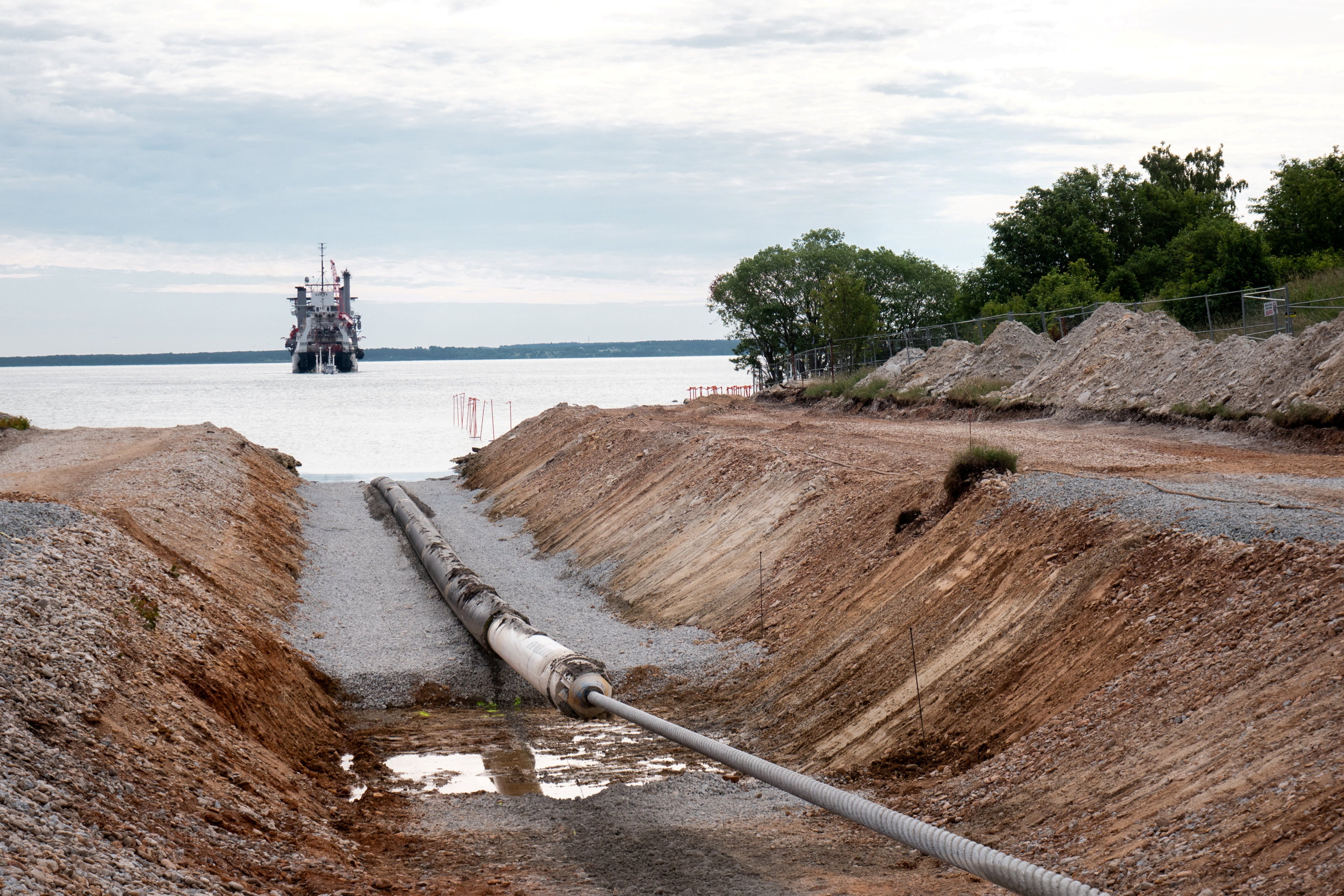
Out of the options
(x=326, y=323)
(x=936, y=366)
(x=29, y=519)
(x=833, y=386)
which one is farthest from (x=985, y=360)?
(x=326, y=323)

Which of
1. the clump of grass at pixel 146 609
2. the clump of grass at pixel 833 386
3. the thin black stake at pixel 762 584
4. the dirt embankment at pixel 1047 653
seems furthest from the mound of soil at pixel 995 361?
the clump of grass at pixel 146 609

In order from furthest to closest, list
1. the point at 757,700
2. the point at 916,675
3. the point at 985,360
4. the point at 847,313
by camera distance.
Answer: the point at 847,313 → the point at 985,360 → the point at 757,700 → the point at 916,675

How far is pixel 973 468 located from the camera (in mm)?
15375

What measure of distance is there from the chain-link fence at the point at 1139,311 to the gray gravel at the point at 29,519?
27.6 meters

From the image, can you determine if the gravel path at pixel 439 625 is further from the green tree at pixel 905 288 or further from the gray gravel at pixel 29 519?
the green tree at pixel 905 288

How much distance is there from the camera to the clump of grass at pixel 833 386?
51.1 m

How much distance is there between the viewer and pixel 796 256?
96.8m

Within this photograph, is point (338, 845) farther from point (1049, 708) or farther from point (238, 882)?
point (1049, 708)

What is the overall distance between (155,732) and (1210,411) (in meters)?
24.5

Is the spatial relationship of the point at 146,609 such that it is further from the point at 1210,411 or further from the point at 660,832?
the point at 1210,411

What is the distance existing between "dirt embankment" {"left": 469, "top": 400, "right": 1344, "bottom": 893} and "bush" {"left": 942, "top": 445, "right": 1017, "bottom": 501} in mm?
327

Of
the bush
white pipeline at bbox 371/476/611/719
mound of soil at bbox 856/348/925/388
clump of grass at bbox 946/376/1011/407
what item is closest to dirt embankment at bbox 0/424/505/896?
white pipeline at bbox 371/476/611/719

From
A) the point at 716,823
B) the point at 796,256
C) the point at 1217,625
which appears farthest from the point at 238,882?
the point at 796,256

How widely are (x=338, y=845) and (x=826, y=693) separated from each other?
570 centimetres
